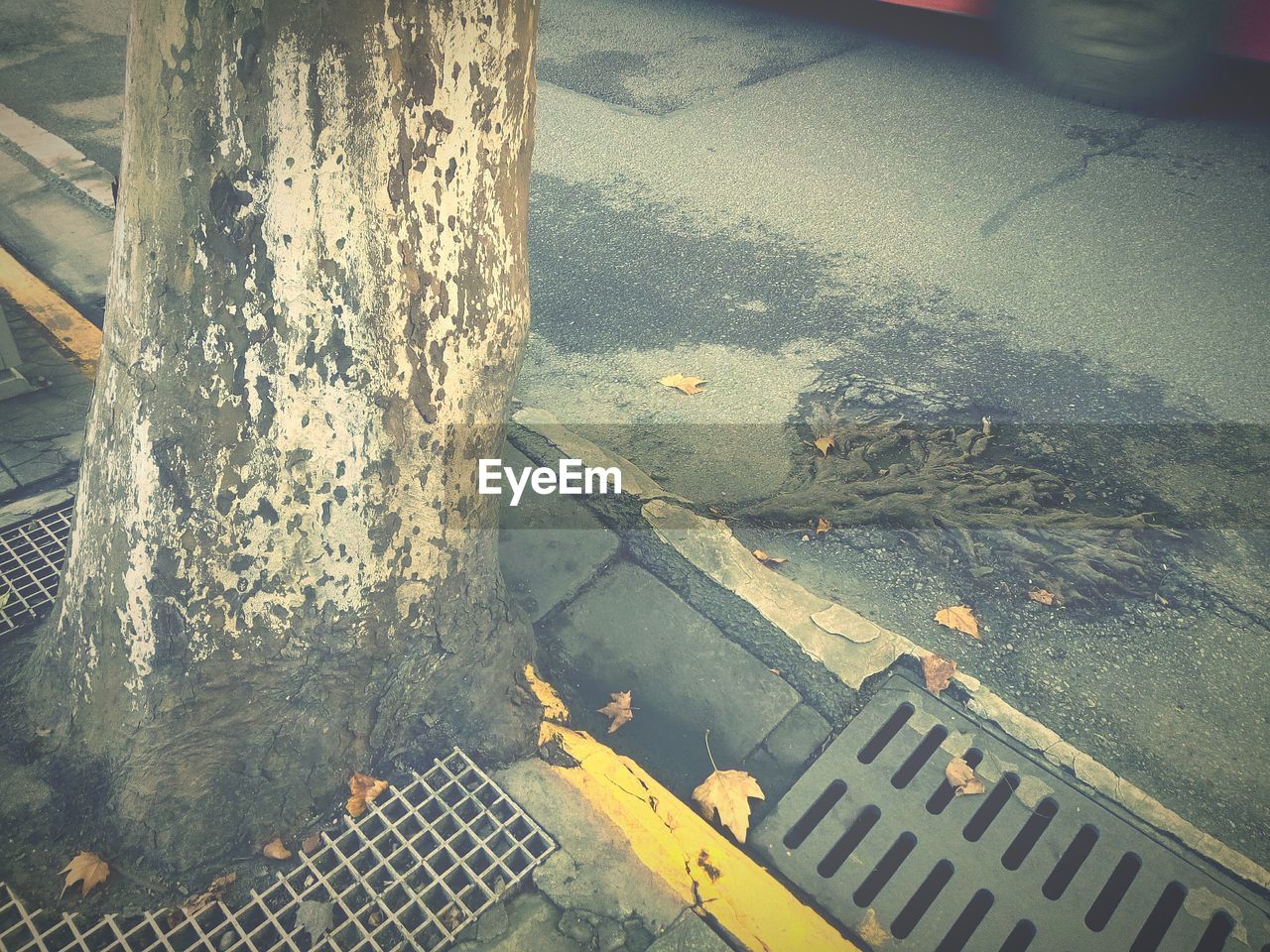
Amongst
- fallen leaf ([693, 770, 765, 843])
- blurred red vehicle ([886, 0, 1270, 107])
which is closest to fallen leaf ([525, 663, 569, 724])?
fallen leaf ([693, 770, 765, 843])

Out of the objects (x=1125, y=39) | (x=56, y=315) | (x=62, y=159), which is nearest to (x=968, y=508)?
(x=56, y=315)

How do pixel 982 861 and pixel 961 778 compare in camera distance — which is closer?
pixel 982 861

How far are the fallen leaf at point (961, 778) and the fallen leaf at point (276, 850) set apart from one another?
5.26ft

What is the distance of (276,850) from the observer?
6.60 ft

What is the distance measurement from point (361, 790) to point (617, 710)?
2.27 ft

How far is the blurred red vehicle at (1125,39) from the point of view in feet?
16.9

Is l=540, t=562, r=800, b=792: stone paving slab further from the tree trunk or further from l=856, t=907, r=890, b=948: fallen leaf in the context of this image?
l=856, t=907, r=890, b=948: fallen leaf

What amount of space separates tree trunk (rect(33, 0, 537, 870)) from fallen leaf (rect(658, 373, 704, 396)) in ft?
5.36

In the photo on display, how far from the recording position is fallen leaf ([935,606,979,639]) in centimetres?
270

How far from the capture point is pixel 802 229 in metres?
4.79

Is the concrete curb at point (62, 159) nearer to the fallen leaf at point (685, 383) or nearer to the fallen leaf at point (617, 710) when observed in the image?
the fallen leaf at point (685, 383)

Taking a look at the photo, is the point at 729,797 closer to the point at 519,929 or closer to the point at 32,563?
the point at 519,929

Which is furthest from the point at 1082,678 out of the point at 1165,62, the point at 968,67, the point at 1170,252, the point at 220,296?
the point at 968,67

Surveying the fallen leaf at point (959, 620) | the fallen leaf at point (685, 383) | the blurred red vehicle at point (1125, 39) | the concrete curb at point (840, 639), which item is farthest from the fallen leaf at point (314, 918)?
the blurred red vehicle at point (1125, 39)
